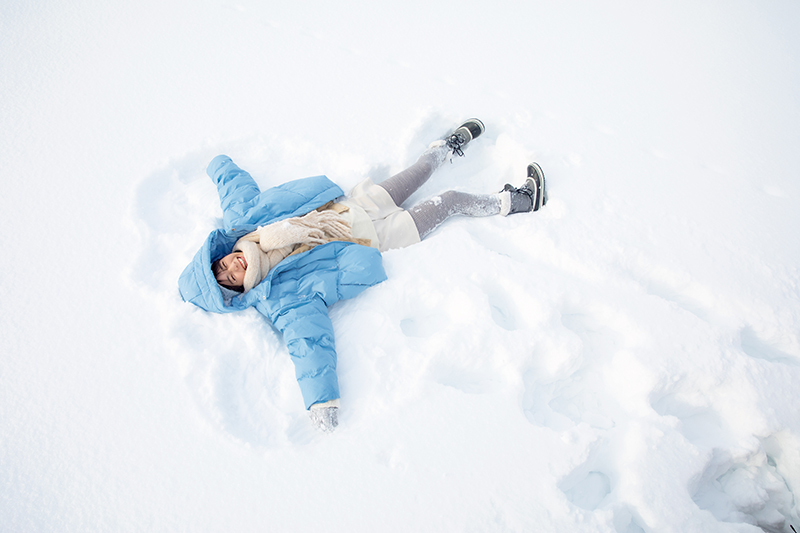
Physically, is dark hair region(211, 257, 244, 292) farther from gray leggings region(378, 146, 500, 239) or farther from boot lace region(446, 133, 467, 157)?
boot lace region(446, 133, 467, 157)

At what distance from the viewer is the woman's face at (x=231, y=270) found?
1.77m

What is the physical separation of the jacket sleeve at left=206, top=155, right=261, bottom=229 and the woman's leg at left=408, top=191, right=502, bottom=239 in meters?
0.90

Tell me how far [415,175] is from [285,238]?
0.95 meters

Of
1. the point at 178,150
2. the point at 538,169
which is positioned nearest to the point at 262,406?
the point at 178,150

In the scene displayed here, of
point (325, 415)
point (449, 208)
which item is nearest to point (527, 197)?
point (449, 208)

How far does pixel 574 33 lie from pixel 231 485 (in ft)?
12.7

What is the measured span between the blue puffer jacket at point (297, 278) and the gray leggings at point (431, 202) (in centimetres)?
36

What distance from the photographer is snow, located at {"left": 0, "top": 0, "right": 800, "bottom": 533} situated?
4.56 ft

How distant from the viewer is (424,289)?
1.88 metres

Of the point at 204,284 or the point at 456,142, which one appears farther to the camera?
the point at 456,142

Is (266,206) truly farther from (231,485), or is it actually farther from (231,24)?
(231,24)

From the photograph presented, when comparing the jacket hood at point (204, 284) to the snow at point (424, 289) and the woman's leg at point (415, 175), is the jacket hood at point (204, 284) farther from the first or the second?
the woman's leg at point (415, 175)

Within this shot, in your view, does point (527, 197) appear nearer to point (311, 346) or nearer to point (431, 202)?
point (431, 202)

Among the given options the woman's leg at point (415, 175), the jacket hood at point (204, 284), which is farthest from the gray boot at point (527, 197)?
the jacket hood at point (204, 284)
